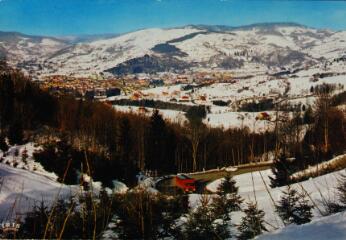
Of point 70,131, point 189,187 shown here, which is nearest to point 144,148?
point 70,131

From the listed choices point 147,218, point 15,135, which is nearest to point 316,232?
point 147,218

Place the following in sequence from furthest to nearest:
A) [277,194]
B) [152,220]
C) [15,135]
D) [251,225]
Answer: [15,135] → [277,194] → [251,225] → [152,220]

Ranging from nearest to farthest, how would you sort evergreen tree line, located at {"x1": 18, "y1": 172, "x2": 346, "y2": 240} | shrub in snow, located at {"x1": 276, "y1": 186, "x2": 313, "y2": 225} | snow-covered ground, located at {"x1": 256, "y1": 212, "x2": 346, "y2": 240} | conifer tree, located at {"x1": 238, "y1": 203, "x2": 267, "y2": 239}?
snow-covered ground, located at {"x1": 256, "y1": 212, "x2": 346, "y2": 240} < evergreen tree line, located at {"x1": 18, "y1": 172, "x2": 346, "y2": 240} < conifer tree, located at {"x1": 238, "y1": 203, "x2": 267, "y2": 239} < shrub in snow, located at {"x1": 276, "y1": 186, "x2": 313, "y2": 225}

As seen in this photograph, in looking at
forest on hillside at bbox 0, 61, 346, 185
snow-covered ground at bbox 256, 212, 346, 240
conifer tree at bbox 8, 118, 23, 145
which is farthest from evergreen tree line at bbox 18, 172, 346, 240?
conifer tree at bbox 8, 118, 23, 145

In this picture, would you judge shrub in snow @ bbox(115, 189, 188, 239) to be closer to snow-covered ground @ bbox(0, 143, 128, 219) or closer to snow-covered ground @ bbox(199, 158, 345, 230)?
snow-covered ground @ bbox(0, 143, 128, 219)

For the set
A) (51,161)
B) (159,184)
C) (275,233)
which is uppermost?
(275,233)

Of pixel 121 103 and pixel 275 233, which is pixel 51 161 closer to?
pixel 275 233

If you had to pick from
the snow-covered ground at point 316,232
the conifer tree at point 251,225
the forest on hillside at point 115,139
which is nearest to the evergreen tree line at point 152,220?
the conifer tree at point 251,225

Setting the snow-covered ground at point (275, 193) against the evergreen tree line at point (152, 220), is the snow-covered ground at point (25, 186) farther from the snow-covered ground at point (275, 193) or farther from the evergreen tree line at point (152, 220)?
the snow-covered ground at point (275, 193)

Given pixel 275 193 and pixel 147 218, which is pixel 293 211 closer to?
pixel 147 218

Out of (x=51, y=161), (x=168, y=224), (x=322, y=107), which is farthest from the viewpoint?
(x=322, y=107)

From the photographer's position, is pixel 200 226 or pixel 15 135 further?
pixel 15 135
